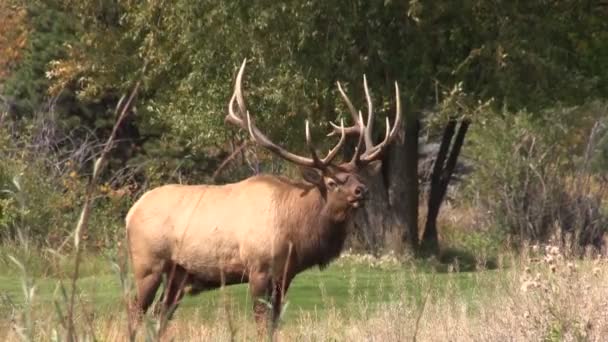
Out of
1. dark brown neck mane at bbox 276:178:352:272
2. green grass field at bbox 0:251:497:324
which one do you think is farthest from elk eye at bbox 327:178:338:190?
green grass field at bbox 0:251:497:324

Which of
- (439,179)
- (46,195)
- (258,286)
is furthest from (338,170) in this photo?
(439,179)

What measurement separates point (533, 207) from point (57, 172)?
26.8ft

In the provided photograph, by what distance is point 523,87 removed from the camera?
23000 mm

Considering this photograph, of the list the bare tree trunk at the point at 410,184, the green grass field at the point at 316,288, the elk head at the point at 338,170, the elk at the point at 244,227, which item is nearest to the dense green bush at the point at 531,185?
the bare tree trunk at the point at 410,184

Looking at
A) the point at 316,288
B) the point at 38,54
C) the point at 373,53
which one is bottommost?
the point at 316,288

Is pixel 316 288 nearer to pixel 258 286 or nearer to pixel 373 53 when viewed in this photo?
pixel 373 53

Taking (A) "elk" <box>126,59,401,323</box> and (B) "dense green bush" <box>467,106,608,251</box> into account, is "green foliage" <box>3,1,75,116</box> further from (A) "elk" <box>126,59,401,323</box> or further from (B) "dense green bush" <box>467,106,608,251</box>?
(A) "elk" <box>126,59,401,323</box>

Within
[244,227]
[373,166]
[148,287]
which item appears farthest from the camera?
[373,166]

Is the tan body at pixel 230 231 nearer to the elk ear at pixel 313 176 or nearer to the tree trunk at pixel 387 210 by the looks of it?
the elk ear at pixel 313 176

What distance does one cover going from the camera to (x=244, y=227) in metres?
13.1

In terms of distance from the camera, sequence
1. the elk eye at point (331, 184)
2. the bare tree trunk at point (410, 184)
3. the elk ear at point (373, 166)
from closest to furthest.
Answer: the elk eye at point (331, 184) → the elk ear at point (373, 166) → the bare tree trunk at point (410, 184)

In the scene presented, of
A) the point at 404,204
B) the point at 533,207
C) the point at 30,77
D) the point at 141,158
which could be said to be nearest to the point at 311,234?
the point at 404,204

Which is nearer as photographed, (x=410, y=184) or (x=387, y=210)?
(x=387, y=210)

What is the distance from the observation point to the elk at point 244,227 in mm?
13109
